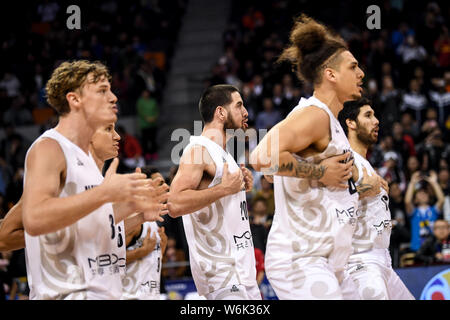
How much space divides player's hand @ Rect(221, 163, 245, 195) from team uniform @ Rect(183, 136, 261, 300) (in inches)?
6.7

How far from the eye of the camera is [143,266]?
Result: 6648mm

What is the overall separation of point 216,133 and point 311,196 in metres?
1.51

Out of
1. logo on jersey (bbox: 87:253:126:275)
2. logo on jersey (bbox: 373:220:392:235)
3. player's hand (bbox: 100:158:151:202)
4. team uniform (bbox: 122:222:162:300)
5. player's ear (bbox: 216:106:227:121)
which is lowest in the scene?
team uniform (bbox: 122:222:162:300)

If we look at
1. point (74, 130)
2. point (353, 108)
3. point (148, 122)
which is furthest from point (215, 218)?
point (148, 122)

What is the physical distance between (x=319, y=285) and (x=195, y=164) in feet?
5.25

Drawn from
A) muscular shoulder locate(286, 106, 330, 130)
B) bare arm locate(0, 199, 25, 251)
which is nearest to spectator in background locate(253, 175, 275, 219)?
muscular shoulder locate(286, 106, 330, 130)

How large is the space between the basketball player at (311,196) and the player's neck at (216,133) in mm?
1193

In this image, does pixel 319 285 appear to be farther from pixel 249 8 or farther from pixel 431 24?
pixel 249 8

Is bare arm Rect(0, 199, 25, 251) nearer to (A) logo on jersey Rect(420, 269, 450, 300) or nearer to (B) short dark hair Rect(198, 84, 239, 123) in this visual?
(B) short dark hair Rect(198, 84, 239, 123)

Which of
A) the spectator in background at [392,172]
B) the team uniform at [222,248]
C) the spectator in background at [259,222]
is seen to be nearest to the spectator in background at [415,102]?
the spectator in background at [392,172]

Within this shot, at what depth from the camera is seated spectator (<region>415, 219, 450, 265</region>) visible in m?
9.39

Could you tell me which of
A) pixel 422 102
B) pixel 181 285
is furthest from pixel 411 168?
pixel 181 285

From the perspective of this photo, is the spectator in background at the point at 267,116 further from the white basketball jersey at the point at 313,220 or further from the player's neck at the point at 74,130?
the player's neck at the point at 74,130

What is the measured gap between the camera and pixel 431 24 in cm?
1614
